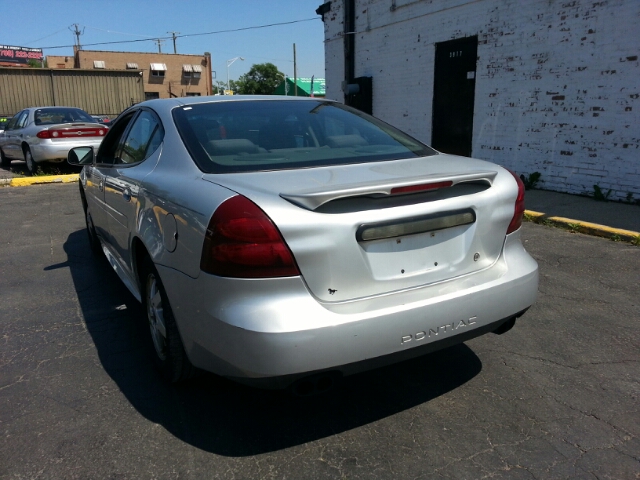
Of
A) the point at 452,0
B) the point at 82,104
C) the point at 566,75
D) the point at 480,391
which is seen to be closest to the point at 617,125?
the point at 566,75

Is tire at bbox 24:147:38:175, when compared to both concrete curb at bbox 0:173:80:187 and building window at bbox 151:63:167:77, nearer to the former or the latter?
concrete curb at bbox 0:173:80:187

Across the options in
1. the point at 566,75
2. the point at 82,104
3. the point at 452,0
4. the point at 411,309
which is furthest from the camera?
the point at 82,104

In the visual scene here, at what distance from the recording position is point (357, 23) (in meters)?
13.1

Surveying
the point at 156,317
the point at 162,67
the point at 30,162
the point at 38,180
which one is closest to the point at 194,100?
the point at 156,317

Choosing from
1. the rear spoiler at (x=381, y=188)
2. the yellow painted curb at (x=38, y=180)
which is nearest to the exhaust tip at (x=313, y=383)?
the rear spoiler at (x=381, y=188)

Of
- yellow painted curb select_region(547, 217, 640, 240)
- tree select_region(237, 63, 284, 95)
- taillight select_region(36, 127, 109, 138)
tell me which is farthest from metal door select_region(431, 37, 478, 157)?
tree select_region(237, 63, 284, 95)

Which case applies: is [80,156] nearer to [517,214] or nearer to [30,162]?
[517,214]

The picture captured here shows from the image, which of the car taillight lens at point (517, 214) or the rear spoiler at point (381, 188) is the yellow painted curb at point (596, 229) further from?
the rear spoiler at point (381, 188)

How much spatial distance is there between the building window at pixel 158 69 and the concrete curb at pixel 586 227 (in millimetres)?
57138

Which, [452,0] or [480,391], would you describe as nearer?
[480,391]

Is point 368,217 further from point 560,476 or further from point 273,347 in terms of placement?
point 560,476

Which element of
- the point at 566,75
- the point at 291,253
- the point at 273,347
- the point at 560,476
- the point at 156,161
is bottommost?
the point at 560,476

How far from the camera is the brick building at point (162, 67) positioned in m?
57.4

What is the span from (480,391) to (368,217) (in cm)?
129
